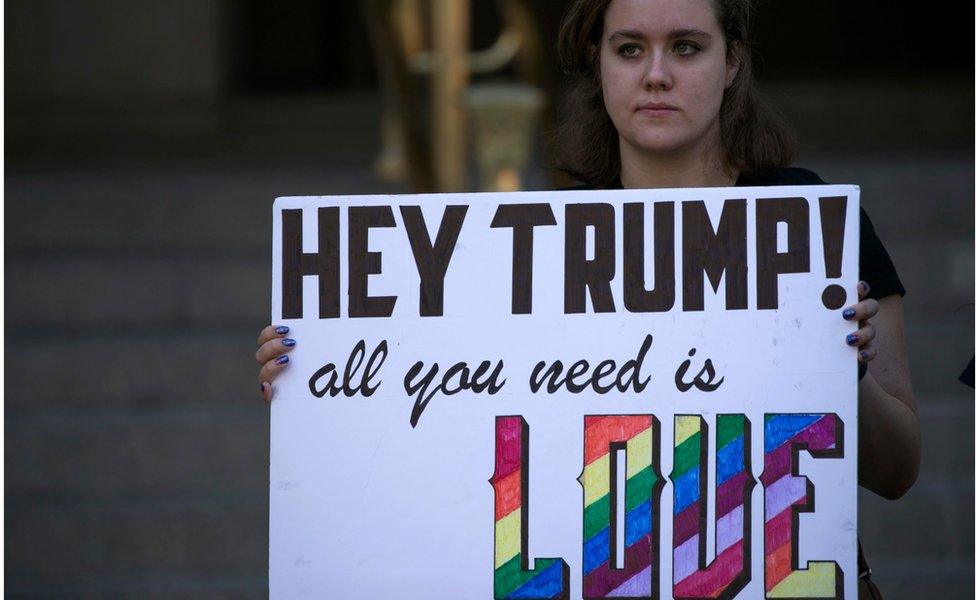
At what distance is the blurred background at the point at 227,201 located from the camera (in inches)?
295

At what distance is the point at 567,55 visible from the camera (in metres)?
3.14

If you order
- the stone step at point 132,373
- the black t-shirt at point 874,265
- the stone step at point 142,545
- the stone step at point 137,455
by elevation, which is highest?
the black t-shirt at point 874,265

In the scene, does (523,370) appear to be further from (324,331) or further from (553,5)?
(553,5)

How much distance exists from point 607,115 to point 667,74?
0.26m

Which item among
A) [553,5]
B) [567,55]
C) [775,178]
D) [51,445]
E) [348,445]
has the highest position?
[553,5]

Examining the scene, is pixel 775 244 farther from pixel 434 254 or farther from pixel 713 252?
pixel 434 254

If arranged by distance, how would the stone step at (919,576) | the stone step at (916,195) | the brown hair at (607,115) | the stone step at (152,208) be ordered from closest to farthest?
the brown hair at (607,115)
the stone step at (919,576)
the stone step at (916,195)
the stone step at (152,208)

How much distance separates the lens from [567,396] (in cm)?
286

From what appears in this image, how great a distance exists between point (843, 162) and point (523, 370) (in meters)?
6.39

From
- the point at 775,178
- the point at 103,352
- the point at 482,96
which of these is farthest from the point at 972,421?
the point at 775,178

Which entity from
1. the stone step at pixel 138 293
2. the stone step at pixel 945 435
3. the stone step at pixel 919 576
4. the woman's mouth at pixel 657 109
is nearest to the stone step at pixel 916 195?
the stone step at pixel 945 435

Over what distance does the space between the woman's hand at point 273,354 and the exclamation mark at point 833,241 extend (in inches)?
35.5

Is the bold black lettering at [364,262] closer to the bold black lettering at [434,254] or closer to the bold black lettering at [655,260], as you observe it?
the bold black lettering at [434,254]

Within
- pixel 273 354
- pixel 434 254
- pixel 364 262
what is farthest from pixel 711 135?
pixel 273 354
